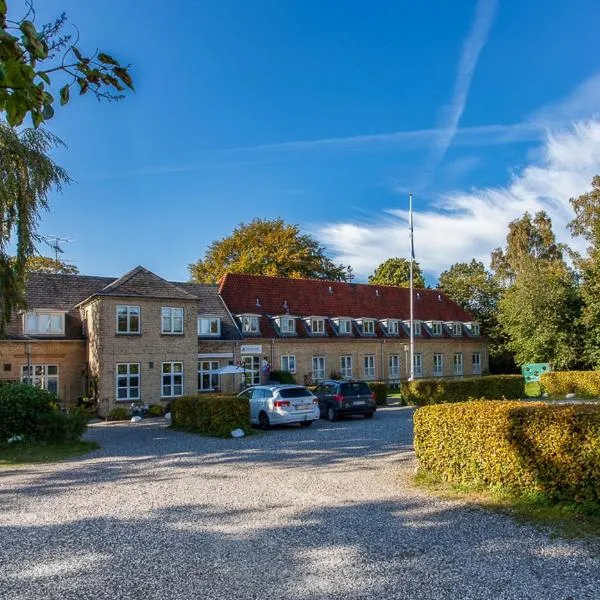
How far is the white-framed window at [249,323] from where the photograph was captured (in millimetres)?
34844

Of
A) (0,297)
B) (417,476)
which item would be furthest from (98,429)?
(417,476)

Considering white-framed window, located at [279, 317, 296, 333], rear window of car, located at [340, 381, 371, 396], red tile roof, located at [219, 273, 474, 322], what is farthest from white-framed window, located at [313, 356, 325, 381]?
rear window of car, located at [340, 381, 371, 396]

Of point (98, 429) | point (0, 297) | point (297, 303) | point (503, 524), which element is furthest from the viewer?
point (297, 303)

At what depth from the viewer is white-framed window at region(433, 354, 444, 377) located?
43.4 metres

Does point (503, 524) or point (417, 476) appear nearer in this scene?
point (503, 524)

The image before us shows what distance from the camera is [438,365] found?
1721 inches

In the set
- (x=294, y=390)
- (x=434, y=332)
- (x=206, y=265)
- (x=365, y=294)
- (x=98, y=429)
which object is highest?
(x=206, y=265)

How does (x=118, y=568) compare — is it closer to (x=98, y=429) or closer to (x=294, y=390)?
(x=294, y=390)

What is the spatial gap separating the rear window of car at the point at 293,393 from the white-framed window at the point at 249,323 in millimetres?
14388

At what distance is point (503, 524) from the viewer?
7445 millimetres

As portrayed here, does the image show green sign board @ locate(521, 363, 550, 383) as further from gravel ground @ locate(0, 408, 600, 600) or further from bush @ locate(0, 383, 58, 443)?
bush @ locate(0, 383, 58, 443)

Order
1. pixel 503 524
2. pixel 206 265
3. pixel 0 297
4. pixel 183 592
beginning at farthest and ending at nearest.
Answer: pixel 206 265
pixel 0 297
pixel 503 524
pixel 183 592

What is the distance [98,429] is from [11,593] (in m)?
17.7

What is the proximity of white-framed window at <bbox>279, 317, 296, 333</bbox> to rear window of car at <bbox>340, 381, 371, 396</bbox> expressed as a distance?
519 inches
